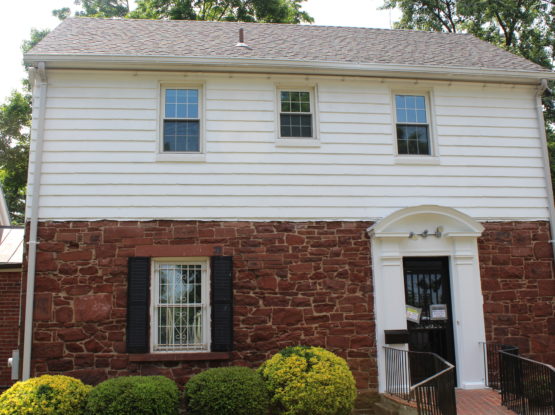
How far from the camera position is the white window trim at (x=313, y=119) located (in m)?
8.94

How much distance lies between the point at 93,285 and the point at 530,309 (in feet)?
25.4

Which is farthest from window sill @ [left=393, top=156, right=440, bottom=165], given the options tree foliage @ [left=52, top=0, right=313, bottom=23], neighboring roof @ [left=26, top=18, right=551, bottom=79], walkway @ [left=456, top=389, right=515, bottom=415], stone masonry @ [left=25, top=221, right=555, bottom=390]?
tree foliage @ [left=52, top=0, right=313, bottom=23]

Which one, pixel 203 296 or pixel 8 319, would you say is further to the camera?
pixel 8 319

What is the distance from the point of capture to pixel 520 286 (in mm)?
9086

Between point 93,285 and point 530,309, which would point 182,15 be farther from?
point 530,309

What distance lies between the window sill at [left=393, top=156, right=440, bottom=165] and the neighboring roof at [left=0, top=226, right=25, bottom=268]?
7.83 metres

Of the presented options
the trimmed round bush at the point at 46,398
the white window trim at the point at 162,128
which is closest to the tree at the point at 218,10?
the white window trim at the point at 162,128

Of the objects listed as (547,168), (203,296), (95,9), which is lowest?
(203,296)

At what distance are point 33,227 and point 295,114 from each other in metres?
4.93

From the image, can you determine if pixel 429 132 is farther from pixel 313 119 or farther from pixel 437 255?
pixel 437 255

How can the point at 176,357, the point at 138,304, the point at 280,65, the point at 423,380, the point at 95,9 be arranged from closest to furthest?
1. the point at 423,380
2. the point at 176,357
3. the point at 138,304
4. the point at 280,65
5. the point at 95,9

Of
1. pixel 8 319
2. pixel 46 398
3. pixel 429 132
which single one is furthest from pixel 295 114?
pixel 8 319

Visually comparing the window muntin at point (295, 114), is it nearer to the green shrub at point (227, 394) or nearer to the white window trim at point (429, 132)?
the white window trim at point (429, 132)

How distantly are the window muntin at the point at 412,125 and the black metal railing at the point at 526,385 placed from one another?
3.91m
